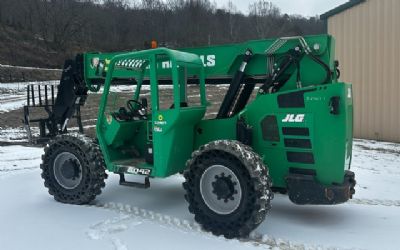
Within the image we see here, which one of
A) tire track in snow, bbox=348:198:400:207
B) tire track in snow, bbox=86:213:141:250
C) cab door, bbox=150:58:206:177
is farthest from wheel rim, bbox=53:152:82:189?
tire track in snow, bbox=348:198:400:207

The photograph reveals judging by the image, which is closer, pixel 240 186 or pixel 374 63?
pixel 240 186

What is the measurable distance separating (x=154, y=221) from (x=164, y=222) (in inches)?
5.6

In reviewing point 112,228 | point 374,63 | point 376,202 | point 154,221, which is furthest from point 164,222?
point 374,63

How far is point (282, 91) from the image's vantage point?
20.0 ft

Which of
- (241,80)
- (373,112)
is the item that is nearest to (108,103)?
(241,80)

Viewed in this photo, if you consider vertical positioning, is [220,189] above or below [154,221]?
above

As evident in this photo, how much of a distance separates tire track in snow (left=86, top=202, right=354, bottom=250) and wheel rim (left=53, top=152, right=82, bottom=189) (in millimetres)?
497

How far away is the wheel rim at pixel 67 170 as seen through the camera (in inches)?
283

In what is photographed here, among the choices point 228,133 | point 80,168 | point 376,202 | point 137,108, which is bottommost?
point 376,202

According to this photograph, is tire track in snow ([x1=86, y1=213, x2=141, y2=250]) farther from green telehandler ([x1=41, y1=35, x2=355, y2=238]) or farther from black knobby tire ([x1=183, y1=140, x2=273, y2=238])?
black knobby tire ([x1=183, y1=140, x2=273, y2=238])

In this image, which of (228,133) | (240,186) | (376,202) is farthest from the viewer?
(376,202)

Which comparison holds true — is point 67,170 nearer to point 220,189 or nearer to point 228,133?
point 228,133

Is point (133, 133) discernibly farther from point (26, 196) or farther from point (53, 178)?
point (26, 196)

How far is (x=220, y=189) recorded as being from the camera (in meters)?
5.83
